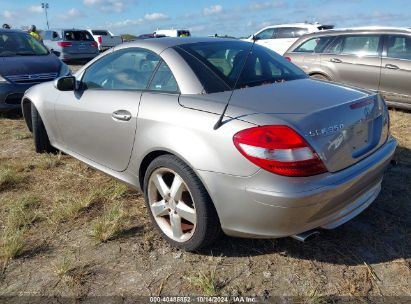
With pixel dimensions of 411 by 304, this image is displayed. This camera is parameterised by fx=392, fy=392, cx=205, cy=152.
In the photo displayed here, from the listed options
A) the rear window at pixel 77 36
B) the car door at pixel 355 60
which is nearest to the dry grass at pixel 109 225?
the car door at pixel 355 60

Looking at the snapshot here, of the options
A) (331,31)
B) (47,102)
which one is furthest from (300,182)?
(331,31)

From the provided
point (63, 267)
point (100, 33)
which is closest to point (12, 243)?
point (63, 267)

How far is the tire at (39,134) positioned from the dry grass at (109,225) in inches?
68.5

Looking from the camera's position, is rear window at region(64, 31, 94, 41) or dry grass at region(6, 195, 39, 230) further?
rear window at region(64, 31, 94, 41)

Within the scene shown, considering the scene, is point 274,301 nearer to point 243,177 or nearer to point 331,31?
point 243,177

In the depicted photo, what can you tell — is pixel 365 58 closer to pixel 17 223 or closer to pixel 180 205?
pixel 180 205

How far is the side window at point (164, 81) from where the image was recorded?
2850 mm

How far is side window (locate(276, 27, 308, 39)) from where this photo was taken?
13.6 metres

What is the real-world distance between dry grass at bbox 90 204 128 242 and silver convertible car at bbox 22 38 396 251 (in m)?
0.33

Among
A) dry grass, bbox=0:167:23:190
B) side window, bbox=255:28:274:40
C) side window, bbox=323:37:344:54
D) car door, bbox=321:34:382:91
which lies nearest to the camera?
dry grass, bbox=0:167:23:190

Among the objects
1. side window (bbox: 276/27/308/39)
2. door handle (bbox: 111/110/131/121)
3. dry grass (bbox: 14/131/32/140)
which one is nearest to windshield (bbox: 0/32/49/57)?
dry grass (bbox: 14/131/32/140)

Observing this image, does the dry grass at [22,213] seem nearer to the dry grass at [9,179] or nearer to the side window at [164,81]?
the dry grass at [9,179]

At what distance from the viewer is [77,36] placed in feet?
59.9

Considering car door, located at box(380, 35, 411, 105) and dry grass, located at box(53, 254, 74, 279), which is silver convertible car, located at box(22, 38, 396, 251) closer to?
dry grass, located at box(53, 254, 74, 279)
